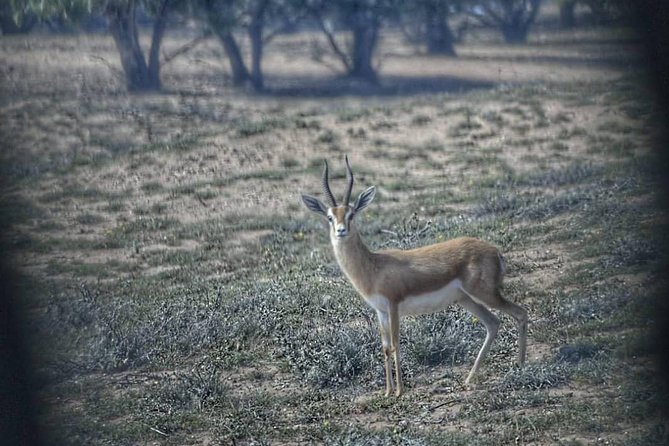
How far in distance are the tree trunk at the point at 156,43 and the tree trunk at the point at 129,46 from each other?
0.11 metres

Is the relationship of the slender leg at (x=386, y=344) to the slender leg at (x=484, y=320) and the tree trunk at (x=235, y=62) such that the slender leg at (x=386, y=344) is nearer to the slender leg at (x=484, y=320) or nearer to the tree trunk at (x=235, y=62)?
the slender leg at (x=484, y=320)

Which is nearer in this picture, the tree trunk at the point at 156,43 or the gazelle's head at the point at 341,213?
the gazelle's head at the point at 341,213

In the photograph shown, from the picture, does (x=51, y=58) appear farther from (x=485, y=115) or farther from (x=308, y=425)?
(x=308, y=425)

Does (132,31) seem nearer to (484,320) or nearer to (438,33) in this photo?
(438,33)

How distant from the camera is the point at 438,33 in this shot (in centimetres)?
2788

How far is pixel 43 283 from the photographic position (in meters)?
11.9

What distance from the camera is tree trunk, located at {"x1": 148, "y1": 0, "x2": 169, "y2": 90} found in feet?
72.5

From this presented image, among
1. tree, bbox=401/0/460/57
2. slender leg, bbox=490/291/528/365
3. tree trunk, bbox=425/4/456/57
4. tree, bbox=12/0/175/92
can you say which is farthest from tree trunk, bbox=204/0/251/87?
slender leg, bbox=490/291/528/365

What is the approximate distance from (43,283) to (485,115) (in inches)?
393

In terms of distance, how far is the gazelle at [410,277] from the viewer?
8.23 metres

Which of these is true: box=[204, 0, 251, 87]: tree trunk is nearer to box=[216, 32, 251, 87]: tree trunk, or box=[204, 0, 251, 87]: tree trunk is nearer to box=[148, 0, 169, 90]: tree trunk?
box=[216, 32, 251, 87]: tree trunk

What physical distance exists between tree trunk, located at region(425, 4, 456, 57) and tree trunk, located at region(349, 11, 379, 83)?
2045mm

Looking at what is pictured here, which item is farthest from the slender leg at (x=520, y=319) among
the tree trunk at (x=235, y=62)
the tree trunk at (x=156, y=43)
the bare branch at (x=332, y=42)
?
the bare branch at (x=332, y=42)

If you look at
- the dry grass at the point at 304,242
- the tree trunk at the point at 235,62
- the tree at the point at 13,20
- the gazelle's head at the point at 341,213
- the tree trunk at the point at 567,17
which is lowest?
the dry grass at the point at 304,242
